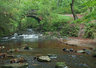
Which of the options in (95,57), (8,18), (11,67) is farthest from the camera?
(8,18)

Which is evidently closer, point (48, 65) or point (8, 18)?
point (48, 65)

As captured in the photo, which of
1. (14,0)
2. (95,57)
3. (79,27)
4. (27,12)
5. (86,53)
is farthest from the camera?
(27,12)

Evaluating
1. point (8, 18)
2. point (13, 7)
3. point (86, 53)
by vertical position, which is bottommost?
point (86, 53)

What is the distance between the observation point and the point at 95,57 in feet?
27.8

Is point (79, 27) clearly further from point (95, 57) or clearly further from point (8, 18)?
point (95, 57)

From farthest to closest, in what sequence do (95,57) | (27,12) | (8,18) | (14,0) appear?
(27,12) → (8,18) → (14,0) → (95,57)

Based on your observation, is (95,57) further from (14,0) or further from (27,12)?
(27,12)

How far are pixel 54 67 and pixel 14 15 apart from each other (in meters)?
13.4

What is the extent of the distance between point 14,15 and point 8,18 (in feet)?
3.20

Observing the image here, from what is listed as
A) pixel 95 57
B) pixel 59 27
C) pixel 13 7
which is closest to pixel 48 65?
pixel 95 57

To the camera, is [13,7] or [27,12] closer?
[13,7]

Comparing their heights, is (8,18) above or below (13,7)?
below

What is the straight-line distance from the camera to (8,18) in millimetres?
17875

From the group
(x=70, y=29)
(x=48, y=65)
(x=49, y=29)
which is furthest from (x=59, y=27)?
Result: (x=48, y=65)
